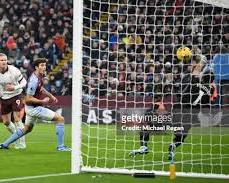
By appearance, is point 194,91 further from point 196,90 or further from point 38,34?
point 38,34

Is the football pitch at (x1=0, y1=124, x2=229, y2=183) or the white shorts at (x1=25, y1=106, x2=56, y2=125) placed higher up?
the white shorts at (x1=25, y1=106, x2=56, y2=125)

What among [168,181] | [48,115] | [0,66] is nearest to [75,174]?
[168,181]

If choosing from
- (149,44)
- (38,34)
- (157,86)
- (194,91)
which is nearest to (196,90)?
(194,91)

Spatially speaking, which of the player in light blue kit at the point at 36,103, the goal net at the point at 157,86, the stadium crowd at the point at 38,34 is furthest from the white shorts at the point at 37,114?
the stadium crowd at the point at 38,34

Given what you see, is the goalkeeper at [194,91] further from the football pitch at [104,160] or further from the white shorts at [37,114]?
the white shorts at [37,114]

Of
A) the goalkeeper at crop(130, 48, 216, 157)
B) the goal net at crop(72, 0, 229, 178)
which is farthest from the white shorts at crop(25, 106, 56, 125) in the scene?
the goalkeeper at crop(130, 48, 216, 157)

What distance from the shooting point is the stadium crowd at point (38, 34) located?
27828mm

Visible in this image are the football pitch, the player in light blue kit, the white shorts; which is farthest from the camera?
the white shorts

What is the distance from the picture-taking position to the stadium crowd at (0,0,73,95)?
91.3 feet

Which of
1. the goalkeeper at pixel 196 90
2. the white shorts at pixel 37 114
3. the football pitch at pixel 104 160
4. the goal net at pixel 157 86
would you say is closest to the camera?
the football pitch at pixel 104 160

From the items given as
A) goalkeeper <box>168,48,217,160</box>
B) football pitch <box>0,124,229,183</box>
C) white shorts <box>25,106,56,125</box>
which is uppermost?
goalkeeper <box>168,48,217,160</box>

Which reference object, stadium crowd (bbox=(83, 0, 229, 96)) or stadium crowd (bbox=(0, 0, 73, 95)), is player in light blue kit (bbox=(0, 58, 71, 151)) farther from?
stadium crowd (bbox=(0, 0, 73, 95))

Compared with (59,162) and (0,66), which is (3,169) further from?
(0,66)

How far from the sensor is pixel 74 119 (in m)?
10.1
